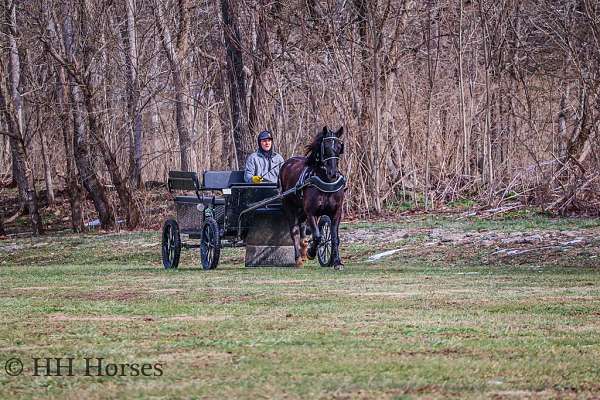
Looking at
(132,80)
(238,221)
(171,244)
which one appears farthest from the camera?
(132,80)

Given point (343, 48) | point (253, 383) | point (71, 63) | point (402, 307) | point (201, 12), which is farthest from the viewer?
point (201, 12)

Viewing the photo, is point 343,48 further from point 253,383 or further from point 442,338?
point 253,383

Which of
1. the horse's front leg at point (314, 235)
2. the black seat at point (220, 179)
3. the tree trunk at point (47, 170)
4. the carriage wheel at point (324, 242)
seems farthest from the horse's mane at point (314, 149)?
the tree trunk at point (47, 170)

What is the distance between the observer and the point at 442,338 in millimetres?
9500

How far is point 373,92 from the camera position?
3025cm

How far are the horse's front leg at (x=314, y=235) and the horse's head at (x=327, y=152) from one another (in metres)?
0.72

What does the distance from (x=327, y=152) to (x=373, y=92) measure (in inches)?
420

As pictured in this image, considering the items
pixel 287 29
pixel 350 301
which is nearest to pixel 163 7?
pixel 287 29

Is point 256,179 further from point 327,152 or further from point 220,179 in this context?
point 327,152

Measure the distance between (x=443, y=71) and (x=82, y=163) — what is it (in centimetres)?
999

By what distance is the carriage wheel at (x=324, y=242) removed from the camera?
20641 millimetres

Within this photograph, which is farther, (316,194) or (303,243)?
(303,243)

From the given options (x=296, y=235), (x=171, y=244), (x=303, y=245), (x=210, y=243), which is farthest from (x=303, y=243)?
(x=171, y=244)

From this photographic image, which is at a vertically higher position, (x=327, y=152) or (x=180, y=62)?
(x=180, y=62)
